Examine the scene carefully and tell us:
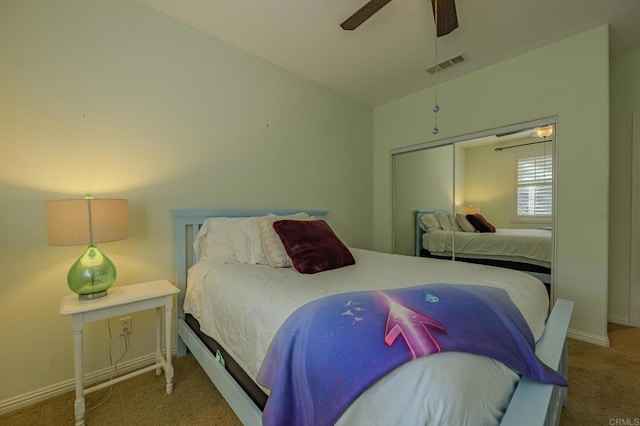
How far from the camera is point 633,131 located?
2516 millimetres

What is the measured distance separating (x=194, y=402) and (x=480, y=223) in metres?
3.02

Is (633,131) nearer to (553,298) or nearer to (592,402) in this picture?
(553,298)

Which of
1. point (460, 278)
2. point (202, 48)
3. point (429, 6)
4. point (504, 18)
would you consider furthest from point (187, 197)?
point (504, 18)

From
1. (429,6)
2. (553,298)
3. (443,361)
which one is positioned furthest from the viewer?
(553,298)

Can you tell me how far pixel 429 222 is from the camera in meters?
3.29

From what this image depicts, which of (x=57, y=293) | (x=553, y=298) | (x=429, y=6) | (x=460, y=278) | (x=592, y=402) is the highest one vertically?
(x=429, y=6)

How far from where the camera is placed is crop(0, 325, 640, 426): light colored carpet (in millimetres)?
1416

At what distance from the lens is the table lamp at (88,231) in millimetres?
1366

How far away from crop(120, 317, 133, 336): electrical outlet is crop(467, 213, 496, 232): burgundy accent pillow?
3.28 m

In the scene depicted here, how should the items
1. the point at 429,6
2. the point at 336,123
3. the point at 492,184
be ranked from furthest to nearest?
the point at 336,123
the point at 492,184
the point at 429,6

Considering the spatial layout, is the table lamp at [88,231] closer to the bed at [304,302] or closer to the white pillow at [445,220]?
the bed at [304,302]

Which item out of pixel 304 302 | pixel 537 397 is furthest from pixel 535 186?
pixel 304 302

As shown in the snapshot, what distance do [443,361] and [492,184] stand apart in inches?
111

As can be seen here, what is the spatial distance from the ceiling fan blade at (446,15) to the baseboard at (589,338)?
106 inches
